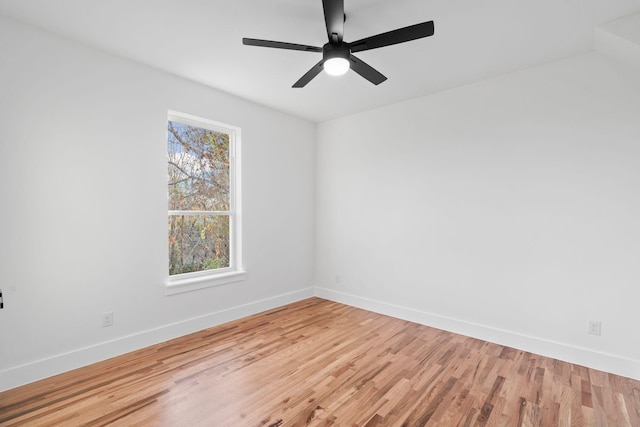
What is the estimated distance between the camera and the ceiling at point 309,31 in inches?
83.3

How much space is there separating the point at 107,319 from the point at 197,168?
1.75 m

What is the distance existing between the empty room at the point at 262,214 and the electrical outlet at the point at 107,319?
0.14 feet

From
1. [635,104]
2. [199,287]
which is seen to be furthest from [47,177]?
[635,104]

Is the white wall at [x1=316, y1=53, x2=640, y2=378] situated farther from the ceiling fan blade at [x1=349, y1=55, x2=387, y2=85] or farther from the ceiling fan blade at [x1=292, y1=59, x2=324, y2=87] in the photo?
the ceiling fan blade at [x1=292, y1=59, x2=324, y2=87]

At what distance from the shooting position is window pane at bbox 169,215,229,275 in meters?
3.34

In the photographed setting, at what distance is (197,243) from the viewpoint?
11.6ft

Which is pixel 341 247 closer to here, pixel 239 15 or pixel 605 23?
pixel 239 15

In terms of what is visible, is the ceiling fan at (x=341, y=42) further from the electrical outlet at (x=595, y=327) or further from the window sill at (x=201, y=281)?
the electrical outlet at (x=595, y=327)

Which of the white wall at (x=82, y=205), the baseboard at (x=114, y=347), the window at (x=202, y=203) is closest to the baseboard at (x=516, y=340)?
the baseboard at (x=114, y=347)

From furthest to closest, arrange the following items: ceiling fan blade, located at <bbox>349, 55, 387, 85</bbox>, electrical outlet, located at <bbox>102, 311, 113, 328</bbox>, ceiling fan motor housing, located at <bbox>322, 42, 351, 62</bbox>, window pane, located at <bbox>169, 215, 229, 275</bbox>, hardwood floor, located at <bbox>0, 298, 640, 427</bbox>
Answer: window pane, located at <bbox>169, 215, 229, 275</bbox> < electrical outlet, located at <bbox>102, 311, 113, 328</bbox> < ceiling fan blade, located at <bbox>349, 55, 387, 85</bbox> < ceiling fan motor housing, located at <bbox>322, 42, 351, 62</bbox> < hardwood floor, located at <bbox>0, 298, 640, 427</bbox>

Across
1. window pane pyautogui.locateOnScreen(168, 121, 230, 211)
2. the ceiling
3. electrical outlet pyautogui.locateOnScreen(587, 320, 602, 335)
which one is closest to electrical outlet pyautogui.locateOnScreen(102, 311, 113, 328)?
window pane pyautogui.locateOnScreen(168, 121, 230, 211)

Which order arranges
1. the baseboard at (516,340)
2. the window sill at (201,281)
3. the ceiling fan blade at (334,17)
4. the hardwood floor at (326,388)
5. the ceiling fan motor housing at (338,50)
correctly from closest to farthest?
the ceiling fan blade at (334,17) → the hardwood floor at (326,388) → the ceiling fan motor housing at (338,50) → the baseboard at (516,340) → the window sill at (201,281)

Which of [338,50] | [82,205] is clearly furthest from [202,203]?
[338,50]

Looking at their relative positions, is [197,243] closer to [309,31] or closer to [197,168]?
[197,168]
